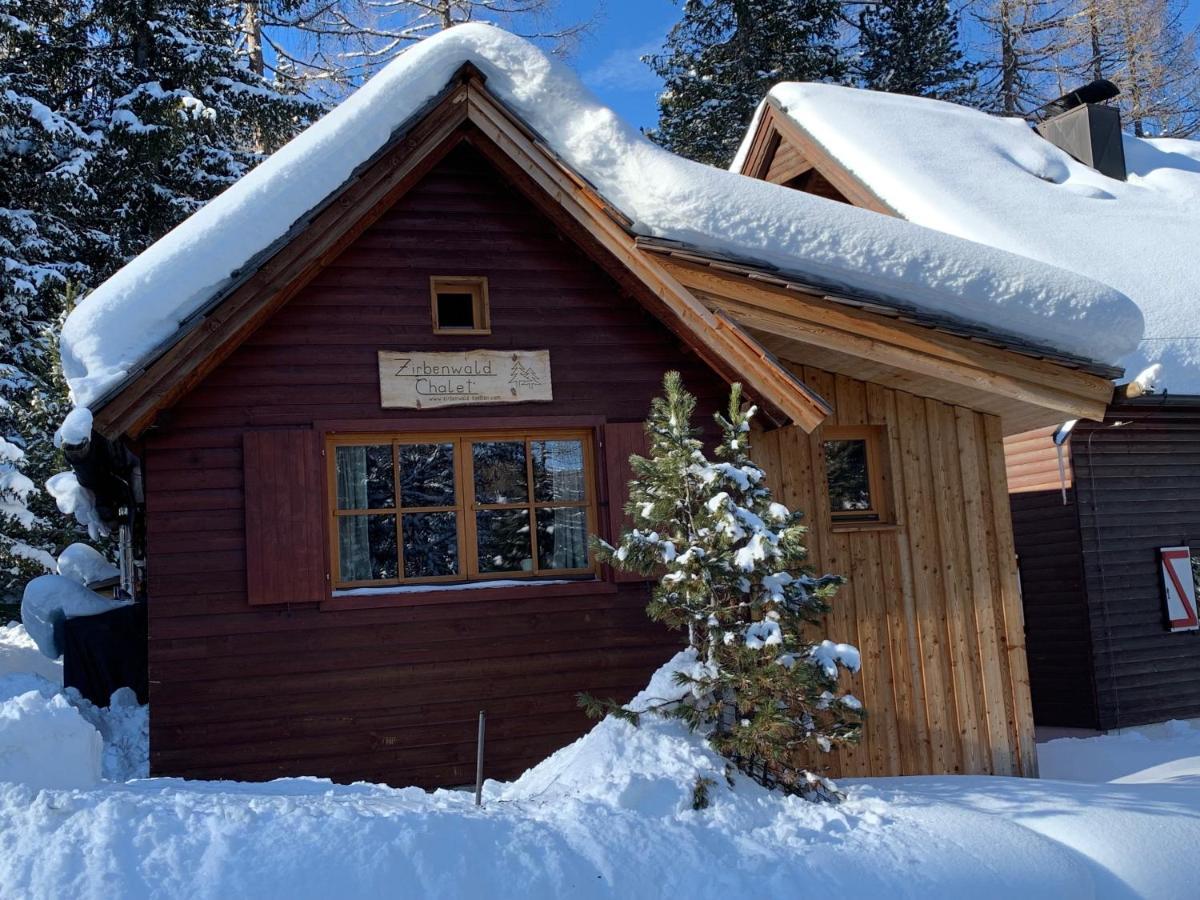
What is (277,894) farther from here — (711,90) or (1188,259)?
(711,90)

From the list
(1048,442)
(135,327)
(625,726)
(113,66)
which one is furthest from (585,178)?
(113,66)

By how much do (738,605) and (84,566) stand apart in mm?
10798

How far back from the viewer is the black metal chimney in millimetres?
17734

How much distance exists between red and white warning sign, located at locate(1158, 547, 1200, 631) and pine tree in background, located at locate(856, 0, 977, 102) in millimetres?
16322

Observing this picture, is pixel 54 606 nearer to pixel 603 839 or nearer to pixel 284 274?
pixel 284 274

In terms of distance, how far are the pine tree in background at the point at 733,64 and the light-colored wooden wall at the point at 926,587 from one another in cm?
1659

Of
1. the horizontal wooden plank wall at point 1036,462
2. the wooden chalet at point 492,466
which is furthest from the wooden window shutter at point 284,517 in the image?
the horizontal wooden plank wall at point 1036,462

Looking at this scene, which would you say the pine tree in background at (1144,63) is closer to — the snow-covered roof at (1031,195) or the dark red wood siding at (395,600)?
the snow-covered roof at (1031,195)

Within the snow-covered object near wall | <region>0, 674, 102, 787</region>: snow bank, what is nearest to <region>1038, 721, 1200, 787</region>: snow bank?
<region>0, 674, 102, 787</region>: snow bank

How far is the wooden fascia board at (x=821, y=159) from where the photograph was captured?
562 inches

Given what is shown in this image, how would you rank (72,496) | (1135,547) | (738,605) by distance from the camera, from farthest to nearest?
(1135,547)
(72,496)
(738,605)

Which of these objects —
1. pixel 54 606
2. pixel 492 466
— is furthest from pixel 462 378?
pixel 54 606

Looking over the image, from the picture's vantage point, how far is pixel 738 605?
5938 mm

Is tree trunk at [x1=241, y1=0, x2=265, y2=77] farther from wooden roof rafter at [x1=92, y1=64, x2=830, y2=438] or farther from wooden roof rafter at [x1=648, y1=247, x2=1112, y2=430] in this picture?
wooden roof rafter at [x1=648, y1=247, x2=1112, y2=430]
